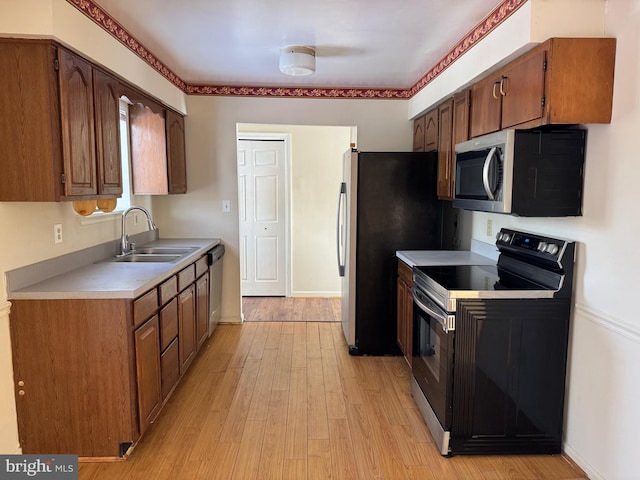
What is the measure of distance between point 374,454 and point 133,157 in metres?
2.92

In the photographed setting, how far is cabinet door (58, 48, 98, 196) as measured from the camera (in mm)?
2037

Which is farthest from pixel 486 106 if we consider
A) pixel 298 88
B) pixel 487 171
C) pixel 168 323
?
pixel 168 323

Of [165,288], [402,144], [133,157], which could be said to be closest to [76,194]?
[165,288]

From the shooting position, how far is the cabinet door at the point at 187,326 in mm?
2944

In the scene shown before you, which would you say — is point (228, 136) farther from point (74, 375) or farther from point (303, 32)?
point (74, 375)

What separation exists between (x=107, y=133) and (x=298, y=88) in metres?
2.12

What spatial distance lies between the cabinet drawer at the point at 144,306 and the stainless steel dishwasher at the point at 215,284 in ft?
4.25

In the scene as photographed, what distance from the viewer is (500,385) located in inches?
86.1

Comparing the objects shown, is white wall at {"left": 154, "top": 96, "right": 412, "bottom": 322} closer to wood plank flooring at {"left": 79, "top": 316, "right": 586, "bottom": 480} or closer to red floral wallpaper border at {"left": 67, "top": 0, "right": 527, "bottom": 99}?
red floral wallpaper border at {"left": 67, "top": 0, "right": 527, "bottom": 99}

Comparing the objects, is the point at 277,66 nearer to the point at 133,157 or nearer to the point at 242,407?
the point at 133,157

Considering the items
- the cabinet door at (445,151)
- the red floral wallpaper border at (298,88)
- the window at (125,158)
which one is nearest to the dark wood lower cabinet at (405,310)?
the cabinet door at (445,151)

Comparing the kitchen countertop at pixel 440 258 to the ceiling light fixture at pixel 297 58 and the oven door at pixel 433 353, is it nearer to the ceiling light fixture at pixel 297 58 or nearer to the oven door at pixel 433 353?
the oven door at pixel 433 353

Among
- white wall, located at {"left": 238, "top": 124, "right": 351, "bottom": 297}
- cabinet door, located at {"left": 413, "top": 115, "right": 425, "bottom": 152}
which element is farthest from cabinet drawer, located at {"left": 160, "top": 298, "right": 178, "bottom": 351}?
white wall, located at {"left": 238, "top": 124, "right": 351, "bottom": 297}

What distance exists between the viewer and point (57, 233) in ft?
8.02
